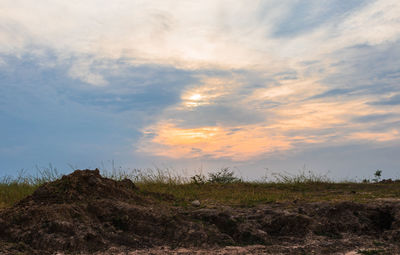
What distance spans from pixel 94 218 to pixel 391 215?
176 inches

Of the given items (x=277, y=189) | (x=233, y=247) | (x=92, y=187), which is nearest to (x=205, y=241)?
(x=233, y=247)

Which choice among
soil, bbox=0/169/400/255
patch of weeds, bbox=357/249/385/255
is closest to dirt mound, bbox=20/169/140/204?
soil, bbox=0/169/400/255

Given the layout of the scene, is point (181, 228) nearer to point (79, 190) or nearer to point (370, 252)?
point (79, 190)

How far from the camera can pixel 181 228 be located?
475 centimetres

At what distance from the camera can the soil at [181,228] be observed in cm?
430

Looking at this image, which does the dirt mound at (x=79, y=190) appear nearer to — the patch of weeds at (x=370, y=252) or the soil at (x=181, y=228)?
the soil at (x=181, y=228)

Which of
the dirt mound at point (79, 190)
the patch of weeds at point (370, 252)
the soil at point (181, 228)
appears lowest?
the patch of weeds at point (370, 252)

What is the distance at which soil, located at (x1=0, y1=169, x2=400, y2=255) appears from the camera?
169 inches

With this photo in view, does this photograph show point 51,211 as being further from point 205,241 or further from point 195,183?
point 195,183

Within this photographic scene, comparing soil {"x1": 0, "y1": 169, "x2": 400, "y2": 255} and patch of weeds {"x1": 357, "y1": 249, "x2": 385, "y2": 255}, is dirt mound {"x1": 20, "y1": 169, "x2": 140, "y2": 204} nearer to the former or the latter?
soil {"x1": 0, "y1": 169, "x2": 400, "y2": 255}

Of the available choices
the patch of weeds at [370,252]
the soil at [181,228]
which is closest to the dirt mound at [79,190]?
the soil at [181,228]

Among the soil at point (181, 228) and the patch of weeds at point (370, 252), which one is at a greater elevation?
the soil at point (181, 228)

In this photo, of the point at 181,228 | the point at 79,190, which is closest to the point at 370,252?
the point at 181,228

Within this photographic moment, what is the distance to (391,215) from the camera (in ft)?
17.5
